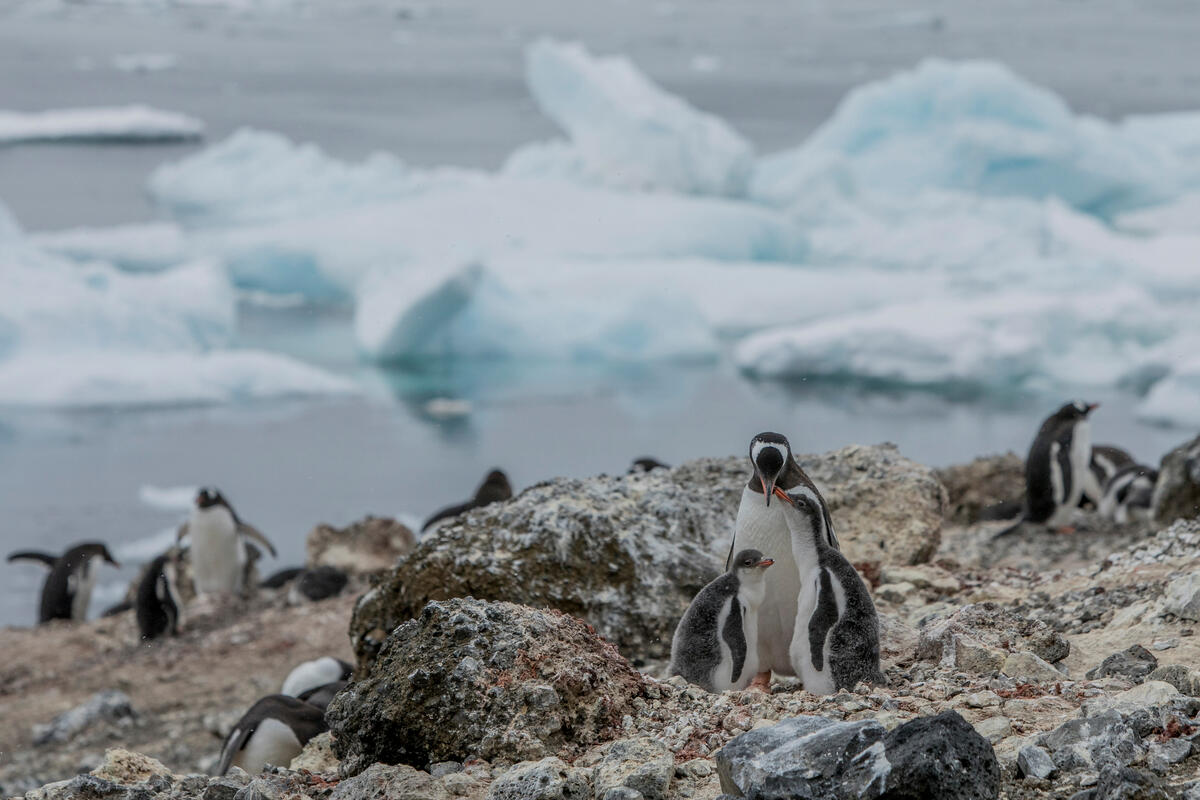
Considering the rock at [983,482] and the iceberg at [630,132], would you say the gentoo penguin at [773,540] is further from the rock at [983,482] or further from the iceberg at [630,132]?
the iceberg at [630,132]

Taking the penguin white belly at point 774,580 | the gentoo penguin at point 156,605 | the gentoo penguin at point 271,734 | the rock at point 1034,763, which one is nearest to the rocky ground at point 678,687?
the rock at point 1034,763

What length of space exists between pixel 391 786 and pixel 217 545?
6246 millimetres

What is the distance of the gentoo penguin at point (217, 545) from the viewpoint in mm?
8336

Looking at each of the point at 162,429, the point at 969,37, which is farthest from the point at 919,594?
the point at 969,37

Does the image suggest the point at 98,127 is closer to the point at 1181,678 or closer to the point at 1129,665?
the point at 1129,665

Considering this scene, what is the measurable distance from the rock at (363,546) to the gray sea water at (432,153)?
2.90m

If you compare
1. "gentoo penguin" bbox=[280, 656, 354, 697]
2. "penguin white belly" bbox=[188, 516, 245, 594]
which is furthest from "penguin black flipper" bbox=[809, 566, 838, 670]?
"penguin white belly" bbox=[188, 516, 245, 594]

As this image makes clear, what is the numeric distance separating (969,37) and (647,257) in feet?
97.5

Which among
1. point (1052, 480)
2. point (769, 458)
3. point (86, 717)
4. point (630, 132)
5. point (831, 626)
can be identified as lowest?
point (86, 717)

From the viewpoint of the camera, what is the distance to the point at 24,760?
18.0ft

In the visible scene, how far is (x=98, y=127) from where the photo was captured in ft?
91.0

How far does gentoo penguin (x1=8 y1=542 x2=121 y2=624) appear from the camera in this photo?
28.2 feet

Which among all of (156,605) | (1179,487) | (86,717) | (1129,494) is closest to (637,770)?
(86,717)

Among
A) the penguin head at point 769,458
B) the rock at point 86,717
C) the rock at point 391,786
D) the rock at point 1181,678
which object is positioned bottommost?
the rock at point 86,717
